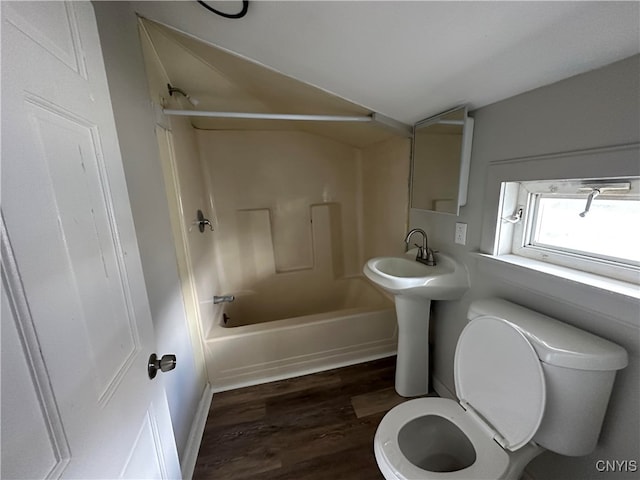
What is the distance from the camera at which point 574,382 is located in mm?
795

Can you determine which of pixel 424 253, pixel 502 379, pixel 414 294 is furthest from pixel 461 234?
pixel 502 379

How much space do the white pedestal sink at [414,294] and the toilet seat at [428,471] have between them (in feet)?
1.58

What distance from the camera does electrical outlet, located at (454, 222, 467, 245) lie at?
137 centimetres

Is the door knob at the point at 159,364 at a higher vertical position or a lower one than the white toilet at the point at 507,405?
higher

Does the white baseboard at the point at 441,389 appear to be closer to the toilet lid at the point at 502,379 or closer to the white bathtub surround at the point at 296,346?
the white bathtub surround at the point at 296,346

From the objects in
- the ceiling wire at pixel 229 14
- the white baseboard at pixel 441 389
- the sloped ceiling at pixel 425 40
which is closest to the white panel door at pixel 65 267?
the ceiling wire at pixel 229 14

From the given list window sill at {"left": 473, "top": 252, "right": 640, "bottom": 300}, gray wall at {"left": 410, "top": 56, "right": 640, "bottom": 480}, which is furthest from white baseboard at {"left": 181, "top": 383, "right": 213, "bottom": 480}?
window sill at {"left": 473, "top": 252, "right": 640, "bottom": 300}

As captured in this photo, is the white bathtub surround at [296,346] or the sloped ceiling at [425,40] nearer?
the sloped ceiling at [425,40]

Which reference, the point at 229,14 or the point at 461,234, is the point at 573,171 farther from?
the point at 229,14

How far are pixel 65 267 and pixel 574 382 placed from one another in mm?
1358

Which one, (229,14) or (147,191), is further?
(147,191)

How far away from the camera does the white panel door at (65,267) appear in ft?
1.12

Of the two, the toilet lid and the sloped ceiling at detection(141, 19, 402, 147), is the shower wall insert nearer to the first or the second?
the sloped ceiling at detection(141, 19, 402, 147)

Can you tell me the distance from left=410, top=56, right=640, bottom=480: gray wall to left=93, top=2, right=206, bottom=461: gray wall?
1.53 metres
